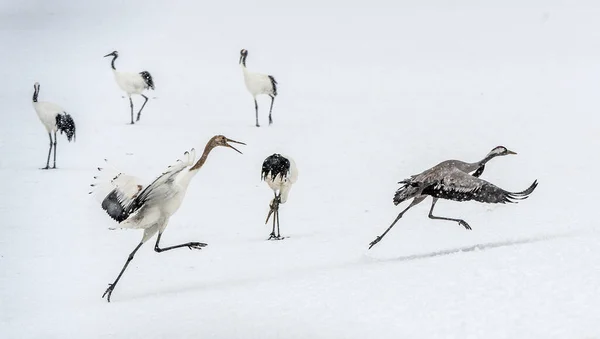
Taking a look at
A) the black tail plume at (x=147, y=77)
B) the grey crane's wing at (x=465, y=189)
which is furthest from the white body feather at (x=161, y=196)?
the black tail plume at (x=147, y=77)

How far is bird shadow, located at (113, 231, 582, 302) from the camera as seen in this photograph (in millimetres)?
5160

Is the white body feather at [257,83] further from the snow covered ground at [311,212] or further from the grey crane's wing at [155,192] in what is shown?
the grey crane's wing at [155,192]

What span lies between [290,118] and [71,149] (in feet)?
10.7

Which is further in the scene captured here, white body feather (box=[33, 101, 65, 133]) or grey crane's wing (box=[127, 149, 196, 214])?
white body feather (box=[33, 101, 65, 133])

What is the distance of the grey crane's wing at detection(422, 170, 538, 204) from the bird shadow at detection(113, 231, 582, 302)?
345mm

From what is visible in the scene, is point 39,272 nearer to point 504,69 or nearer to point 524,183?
point 524,183

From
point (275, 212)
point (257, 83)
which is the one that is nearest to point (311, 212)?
point (275, 212)

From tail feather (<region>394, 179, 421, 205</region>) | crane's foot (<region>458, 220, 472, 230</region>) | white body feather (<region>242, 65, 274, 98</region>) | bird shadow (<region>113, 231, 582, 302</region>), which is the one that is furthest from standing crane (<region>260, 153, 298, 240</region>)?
white body feather (<region>242, 65, 274, 98</region>)

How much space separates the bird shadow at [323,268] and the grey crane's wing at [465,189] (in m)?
0.35

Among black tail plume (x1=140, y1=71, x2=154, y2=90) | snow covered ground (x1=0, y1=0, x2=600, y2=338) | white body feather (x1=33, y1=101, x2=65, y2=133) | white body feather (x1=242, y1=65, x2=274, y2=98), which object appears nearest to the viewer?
snow covered ground (x1=0, y1=0, x2=600, y2=338)

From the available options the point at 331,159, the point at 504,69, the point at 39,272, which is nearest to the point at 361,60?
the point at 504,69

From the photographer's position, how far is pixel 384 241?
20.0 feet

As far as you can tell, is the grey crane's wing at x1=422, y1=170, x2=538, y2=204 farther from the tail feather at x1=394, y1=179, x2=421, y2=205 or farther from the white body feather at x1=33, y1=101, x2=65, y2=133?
the white body feather at x1=33, y1=101, x2=65, y2=133

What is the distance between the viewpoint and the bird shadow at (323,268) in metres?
5.16
